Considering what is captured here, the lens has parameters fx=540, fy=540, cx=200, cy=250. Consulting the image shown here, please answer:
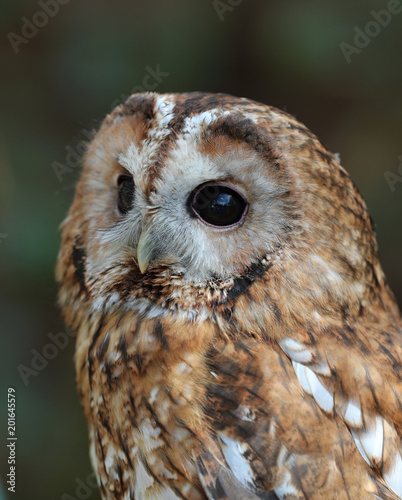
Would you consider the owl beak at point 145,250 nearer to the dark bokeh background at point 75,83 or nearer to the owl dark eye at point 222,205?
the owl dark eye at point 222,205

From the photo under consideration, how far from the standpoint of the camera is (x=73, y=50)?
2.29m

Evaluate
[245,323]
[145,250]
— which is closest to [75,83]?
[145,250]

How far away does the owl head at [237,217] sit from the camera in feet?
3.80

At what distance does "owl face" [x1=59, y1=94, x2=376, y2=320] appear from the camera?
1.16 metres

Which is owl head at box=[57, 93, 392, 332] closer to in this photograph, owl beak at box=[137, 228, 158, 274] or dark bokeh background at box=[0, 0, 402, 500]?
owl beak at box=[137, 228, 158, 274]

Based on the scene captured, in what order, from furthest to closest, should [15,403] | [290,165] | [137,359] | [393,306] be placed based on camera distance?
[15,403] < [393,306] < [137,359] < [290,165]

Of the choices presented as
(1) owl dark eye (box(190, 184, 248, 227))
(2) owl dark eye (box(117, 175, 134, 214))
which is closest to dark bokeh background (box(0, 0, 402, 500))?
(2) owl dark eye (box(117, 175, 134, 214))

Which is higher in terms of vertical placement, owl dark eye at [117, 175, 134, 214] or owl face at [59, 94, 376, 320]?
owl face at [59, 94, 376, 320]

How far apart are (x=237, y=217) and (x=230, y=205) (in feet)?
0.10

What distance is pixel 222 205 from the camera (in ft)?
3.86

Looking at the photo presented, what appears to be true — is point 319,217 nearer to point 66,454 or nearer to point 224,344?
point 224,344

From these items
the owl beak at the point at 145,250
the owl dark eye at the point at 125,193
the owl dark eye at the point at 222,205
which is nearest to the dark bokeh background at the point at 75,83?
the owl dark eye at the point at 125,193

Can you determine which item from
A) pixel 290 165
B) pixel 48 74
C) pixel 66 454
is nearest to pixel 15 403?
pixel 66 454

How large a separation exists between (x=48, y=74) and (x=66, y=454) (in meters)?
1.66
